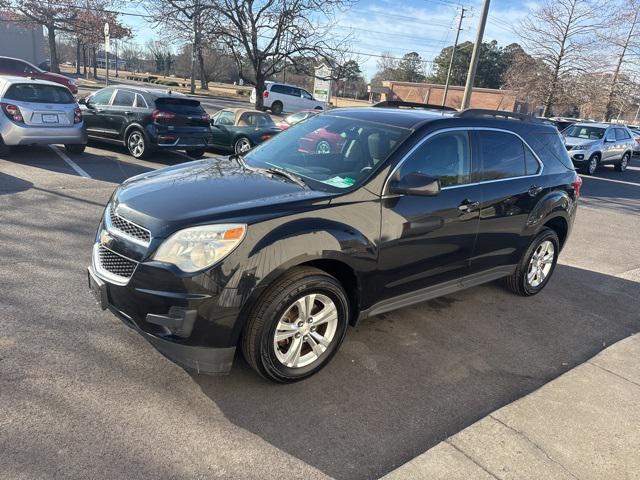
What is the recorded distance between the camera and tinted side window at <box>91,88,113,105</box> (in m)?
11.6

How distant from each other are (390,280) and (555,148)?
9.19ft

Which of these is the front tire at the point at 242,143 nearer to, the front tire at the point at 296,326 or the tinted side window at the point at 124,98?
the tinted side window at the point at 124,98

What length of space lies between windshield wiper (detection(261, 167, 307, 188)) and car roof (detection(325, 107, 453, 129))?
3.04ft

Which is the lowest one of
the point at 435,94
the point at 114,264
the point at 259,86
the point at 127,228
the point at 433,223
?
the point at 114,264

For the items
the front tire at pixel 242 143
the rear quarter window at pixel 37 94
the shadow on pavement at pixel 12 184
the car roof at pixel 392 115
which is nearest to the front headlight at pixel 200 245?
the car roof at pixel 392 115

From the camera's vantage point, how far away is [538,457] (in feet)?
8.84

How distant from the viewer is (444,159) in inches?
156

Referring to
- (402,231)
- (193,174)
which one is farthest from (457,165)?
(193,174)

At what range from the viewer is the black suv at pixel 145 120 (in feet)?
35.5

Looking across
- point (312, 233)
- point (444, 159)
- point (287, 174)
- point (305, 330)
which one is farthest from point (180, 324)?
point (444, 159)

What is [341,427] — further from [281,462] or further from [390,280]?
[390,280]

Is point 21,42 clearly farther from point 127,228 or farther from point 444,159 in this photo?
point 444,159

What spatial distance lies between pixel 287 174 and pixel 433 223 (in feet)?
3.85

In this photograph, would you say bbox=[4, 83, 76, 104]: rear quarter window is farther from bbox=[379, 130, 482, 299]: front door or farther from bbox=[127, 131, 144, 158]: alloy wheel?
bbox=[379, 130, 482, 299]: front door
